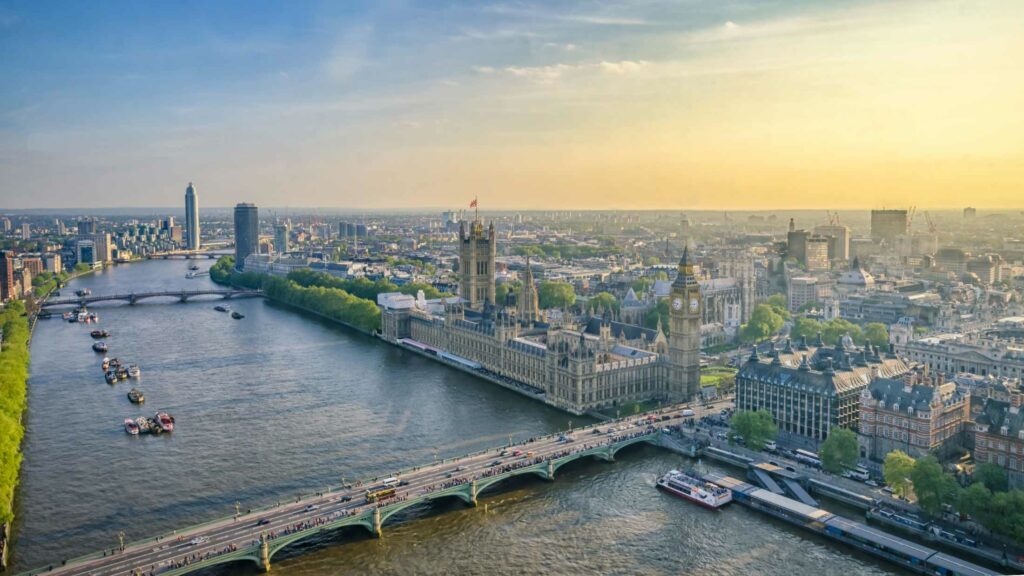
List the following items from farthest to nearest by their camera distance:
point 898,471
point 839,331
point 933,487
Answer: point 839,331
point 898,471
point 933,487

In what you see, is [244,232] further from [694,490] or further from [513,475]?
[694,490]

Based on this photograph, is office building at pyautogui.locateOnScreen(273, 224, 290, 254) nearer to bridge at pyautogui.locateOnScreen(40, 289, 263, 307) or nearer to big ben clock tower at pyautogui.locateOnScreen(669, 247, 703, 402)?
bridge at pyautogui.locateOnScreen(40, 289, 263, 307)

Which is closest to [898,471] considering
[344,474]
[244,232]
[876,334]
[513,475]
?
[513,475]

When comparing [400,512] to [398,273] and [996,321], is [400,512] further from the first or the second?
[398,273]

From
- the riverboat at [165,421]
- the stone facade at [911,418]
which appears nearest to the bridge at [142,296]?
the riverboat at [165,421]

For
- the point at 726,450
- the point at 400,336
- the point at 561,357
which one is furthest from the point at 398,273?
the point at 726,450

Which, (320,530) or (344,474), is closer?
(320,530)
